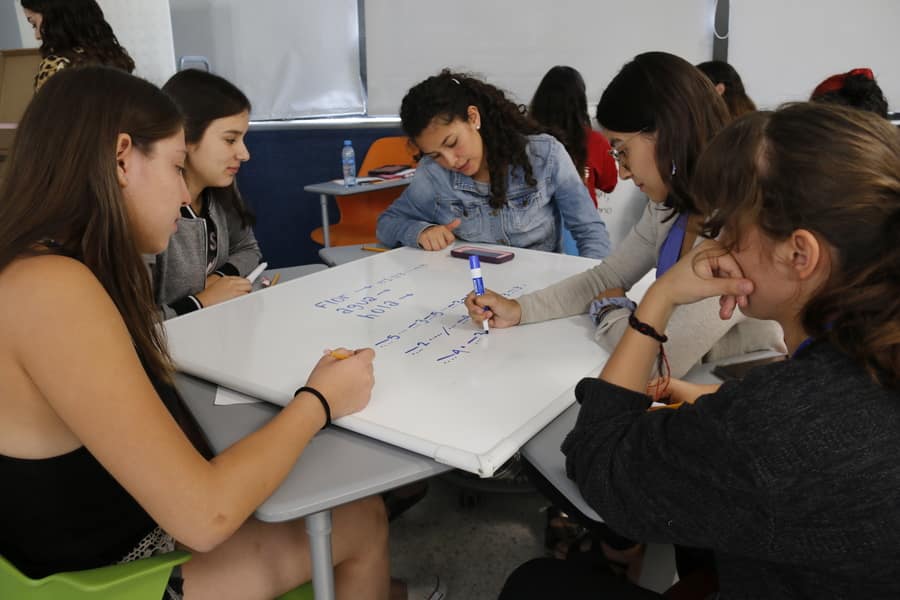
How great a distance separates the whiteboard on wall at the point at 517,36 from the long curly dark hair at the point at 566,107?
2.54 feet

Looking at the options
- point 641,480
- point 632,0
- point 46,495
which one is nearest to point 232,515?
point 46,495

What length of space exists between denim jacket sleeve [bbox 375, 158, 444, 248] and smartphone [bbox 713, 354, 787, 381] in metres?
1.08

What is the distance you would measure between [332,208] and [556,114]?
5.33 ft

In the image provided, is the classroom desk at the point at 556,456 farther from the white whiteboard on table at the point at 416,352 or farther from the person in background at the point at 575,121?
the person in background at the point at 575,121

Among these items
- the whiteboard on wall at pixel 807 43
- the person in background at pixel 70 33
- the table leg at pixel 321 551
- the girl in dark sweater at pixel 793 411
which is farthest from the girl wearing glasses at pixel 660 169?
the whiteboard on wall at pixel 807 43

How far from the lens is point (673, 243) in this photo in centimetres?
132

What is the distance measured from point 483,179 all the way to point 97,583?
1.60m

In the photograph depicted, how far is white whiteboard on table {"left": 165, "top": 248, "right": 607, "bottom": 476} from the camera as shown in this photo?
2.95 ft

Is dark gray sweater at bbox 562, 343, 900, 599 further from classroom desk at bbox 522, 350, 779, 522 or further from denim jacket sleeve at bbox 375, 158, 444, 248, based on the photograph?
denim jacket sleeve at bbox 375, 158, 444, 248

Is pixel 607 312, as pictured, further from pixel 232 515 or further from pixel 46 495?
pixel 46 495

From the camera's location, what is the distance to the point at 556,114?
3277 mm

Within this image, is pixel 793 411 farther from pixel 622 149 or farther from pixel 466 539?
pixel 466 539

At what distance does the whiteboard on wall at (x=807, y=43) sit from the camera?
3943 mm

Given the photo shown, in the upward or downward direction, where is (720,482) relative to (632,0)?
downward
